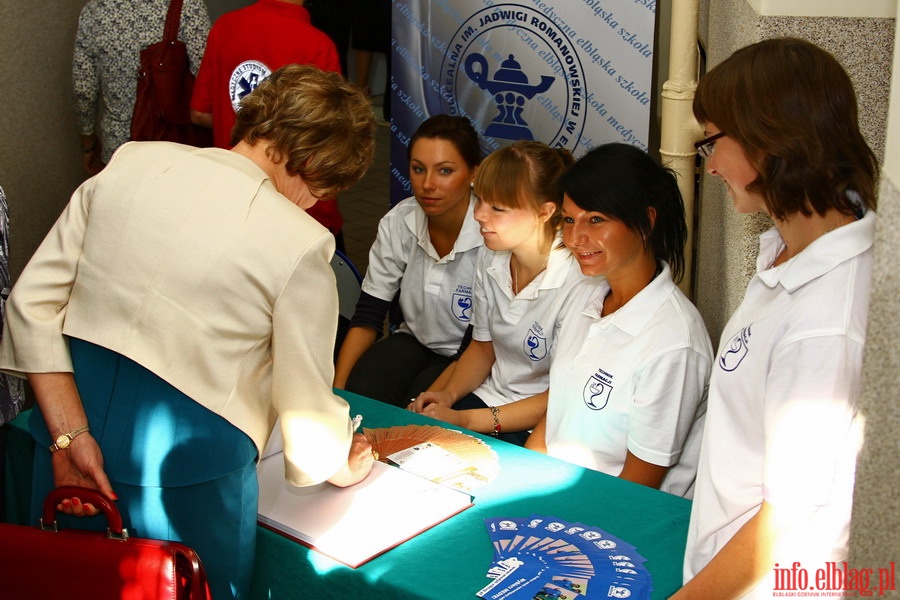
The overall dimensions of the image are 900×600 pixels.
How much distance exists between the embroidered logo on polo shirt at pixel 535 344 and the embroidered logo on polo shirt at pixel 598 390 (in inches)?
21.8

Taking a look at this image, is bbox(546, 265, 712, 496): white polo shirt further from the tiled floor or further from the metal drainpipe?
the tiled floor

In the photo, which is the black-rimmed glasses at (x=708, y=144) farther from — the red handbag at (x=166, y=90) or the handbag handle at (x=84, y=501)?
the red handbag at (x=166, y=90)

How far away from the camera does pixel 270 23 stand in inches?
146

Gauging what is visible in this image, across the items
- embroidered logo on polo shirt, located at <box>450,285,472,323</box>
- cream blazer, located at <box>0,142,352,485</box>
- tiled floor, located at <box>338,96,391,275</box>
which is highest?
tiled floor, located at <box>338,96,391,275</box>

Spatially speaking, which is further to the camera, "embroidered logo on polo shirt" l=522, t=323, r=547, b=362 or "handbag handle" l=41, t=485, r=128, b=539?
"embroidered logo on polo shirt" l=522, t=323, r=547, b=362

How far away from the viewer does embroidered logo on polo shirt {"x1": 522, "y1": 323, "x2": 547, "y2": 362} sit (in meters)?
2.99

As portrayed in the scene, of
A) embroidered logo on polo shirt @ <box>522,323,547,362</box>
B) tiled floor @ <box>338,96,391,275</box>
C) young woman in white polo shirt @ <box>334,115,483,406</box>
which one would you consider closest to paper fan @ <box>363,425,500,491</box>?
embroidered logo on polo shirt @ <box>522,323,547,362</box>

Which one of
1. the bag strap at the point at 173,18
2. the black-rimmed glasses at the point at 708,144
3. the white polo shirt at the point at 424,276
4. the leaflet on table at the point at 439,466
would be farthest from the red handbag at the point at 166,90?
the black-rimmed glasses at the point at 708,144

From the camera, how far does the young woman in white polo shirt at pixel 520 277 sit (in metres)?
3.00

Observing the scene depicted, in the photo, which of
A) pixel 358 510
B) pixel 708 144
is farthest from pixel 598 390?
pixel 708 144

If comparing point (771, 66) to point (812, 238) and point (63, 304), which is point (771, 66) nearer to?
point (812, 238)

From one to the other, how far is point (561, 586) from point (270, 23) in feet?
8.81

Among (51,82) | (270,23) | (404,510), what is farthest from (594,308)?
(51,82)

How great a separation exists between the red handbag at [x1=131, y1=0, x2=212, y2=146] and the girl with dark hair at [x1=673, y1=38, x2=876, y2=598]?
2842 millimetres
